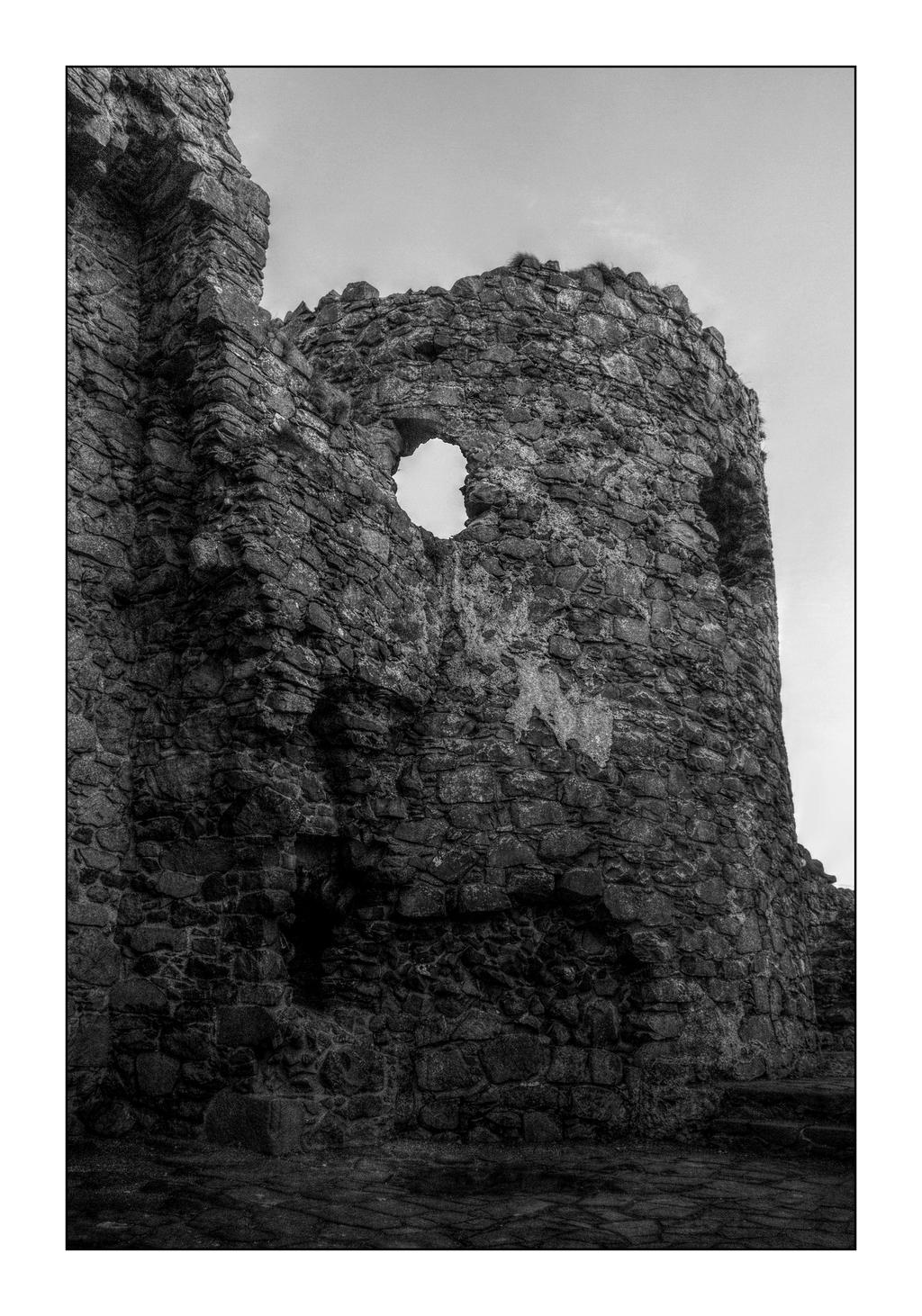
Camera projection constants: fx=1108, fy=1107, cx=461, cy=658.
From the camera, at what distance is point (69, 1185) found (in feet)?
14.1

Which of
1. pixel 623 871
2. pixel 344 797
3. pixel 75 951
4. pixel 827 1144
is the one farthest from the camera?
pixel 623 871

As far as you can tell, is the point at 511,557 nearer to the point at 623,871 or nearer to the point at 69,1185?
the point at 623,871

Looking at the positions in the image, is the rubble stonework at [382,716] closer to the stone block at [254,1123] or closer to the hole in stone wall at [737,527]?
the stone block at [254,1123]

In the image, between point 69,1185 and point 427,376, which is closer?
point 69,1185

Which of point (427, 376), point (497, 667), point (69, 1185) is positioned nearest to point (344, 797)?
point (497, 667)

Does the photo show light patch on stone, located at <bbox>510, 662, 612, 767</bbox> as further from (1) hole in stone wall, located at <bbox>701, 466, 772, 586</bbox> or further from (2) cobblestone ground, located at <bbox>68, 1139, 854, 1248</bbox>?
(2) cobblestone ground, located at <bbox>68, 1139, 854, 1248</bbox>

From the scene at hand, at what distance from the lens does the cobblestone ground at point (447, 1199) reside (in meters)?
3.84

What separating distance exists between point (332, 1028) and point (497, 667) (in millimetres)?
2408

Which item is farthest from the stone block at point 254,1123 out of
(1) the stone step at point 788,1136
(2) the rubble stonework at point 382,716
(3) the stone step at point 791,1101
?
(3) the stone step at point 791,1101

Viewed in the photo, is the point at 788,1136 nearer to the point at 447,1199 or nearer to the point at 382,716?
the point at 447,1199

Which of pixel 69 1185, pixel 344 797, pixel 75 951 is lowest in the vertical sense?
pixel 69 1185

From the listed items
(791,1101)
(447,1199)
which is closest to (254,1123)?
(447,1199)

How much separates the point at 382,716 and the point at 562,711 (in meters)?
1.18

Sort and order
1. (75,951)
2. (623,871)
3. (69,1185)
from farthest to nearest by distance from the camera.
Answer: (623,871)
(75,951)
(69,1185)
